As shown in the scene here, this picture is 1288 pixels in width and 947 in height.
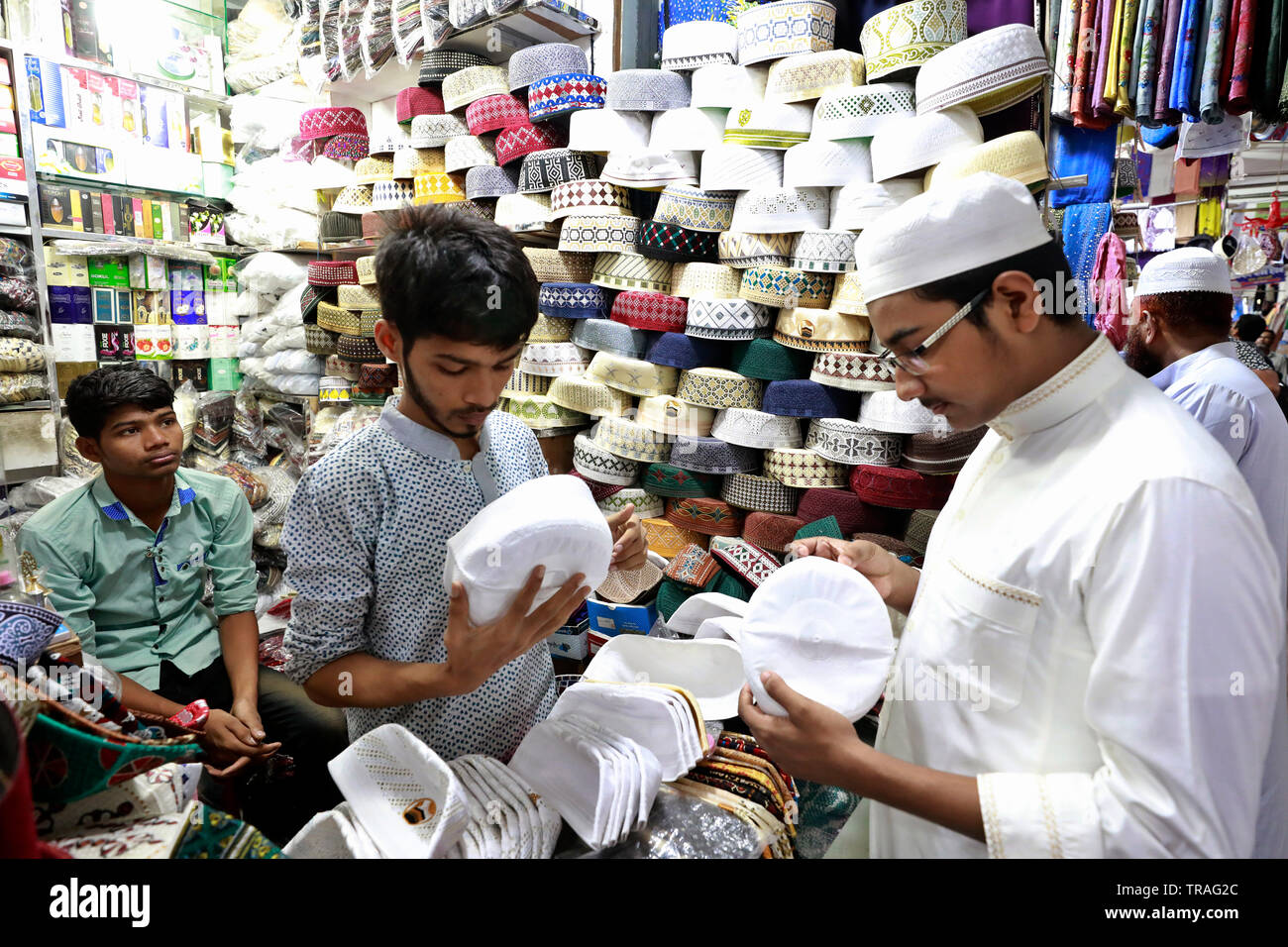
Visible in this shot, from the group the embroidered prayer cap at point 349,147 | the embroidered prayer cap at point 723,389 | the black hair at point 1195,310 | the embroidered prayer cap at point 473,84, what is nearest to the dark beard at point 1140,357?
the black hair at point 1195,310

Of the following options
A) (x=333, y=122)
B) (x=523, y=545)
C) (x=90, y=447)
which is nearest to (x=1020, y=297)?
(x=523, y=545)

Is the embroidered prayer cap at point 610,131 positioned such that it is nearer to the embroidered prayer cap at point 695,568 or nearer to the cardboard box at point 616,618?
the embroidered prayer cap at point 695,568

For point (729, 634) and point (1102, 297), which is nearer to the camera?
point (729, 634)

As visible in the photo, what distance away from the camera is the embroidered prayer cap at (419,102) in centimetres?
379

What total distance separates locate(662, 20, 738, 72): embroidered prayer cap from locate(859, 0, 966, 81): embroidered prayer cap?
0.57 m

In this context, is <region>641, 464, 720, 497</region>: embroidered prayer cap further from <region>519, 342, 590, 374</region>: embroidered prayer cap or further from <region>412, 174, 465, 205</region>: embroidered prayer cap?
<region>412, 174, 465, 205</region>: embroidered prayer cap

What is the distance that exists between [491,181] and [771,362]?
166 centimetres

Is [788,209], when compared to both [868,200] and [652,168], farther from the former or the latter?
[652,168]

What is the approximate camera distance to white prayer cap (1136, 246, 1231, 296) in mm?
2576

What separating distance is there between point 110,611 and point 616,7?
117 inches

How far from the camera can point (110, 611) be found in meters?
2.19

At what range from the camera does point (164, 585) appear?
88.1 inches
